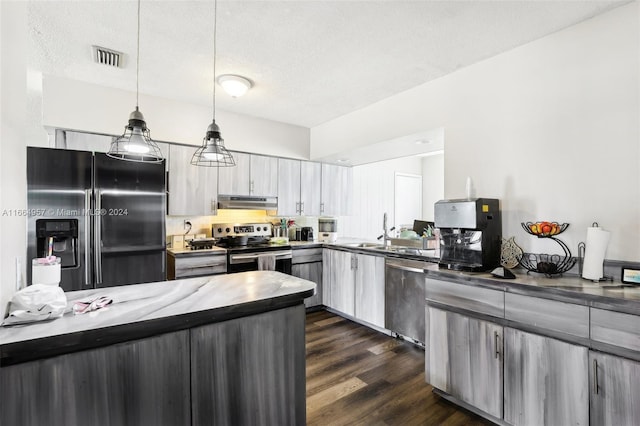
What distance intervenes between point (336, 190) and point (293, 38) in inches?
112

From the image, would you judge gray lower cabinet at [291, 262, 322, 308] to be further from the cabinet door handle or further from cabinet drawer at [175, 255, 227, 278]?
the cabinet door handle

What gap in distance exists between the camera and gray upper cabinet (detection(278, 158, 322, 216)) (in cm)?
422

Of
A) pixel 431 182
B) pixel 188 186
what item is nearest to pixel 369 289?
pixel 188 186

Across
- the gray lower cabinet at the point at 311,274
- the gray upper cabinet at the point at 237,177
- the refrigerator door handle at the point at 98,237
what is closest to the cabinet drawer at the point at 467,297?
the gray lower cabinet at the point at 311,274

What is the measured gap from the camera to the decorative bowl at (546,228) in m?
1.99

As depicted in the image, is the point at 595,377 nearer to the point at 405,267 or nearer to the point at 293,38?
the point at 405,267

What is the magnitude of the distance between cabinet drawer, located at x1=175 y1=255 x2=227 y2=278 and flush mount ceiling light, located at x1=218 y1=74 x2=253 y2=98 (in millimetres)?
1781

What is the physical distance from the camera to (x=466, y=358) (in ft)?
6.66

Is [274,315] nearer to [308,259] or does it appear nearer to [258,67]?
[258,67]

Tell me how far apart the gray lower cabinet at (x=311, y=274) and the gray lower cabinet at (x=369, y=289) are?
66 centimetres

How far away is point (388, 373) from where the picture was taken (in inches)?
99.3

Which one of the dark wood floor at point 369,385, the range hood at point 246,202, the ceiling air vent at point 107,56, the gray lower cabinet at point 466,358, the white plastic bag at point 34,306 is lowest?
the dark wood floor at point 369,385

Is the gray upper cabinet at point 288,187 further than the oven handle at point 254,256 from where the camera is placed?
Yes

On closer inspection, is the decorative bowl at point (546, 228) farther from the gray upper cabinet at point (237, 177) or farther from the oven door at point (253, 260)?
the gray upper cabinet at point (237, 177)
